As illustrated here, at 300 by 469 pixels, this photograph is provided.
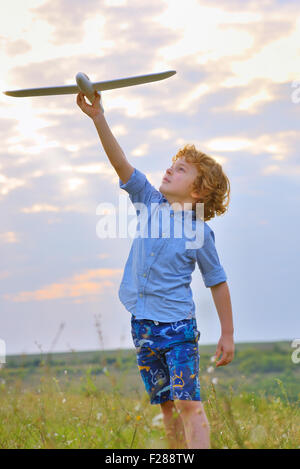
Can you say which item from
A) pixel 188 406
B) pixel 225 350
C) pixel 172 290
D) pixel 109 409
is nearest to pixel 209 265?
pixel 172 290

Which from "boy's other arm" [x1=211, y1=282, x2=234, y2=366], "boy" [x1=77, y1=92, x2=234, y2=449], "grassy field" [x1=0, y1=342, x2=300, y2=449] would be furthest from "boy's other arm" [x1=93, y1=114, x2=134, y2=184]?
"grassy field" [x1=0, y1=342, x2=300, y2=449]

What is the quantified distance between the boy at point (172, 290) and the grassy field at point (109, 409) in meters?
0.14

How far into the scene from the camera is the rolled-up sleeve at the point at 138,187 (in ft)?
13.6

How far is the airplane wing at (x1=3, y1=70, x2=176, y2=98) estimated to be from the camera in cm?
369

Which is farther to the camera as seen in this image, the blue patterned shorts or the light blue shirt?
the light blue shirt

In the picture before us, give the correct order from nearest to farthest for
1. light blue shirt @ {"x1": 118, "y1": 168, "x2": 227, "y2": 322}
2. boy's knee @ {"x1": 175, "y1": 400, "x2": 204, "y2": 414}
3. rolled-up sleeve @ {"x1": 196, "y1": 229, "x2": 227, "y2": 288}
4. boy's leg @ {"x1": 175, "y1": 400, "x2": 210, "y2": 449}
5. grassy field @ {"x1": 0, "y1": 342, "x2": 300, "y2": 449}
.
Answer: grassy field @ {"x1": 0, "y1": 342, "x2": 300, "y2": 449} → boy's leg @ {"x1": 175, "y1": 400, "x2": 210, "y2": 449} → boy's knee @ {"x1": 175, "y1": 400, "x2": 204, "y2": 414} → light blue shirt @ {"x1": 118, "y1": 168, "x2": 227, "y2": 322} → rolled-up sleeve @ {"x1": 196, "y1": 229, "x2": 227, "y2": 288}

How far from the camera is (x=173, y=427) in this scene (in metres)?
3.74

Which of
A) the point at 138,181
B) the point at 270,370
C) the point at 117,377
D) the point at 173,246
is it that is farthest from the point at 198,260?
the point at 270,370

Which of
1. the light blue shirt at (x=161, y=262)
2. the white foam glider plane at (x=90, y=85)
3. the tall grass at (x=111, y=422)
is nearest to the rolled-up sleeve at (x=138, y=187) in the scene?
the light blue shirt at (x=161, y=262)

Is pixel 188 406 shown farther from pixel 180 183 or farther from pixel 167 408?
pixel 180 183

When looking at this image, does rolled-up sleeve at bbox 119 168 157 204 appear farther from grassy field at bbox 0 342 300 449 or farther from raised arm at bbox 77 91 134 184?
grassy field at bbox 0 342 300 449

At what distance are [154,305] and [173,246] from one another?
443 millimetres
